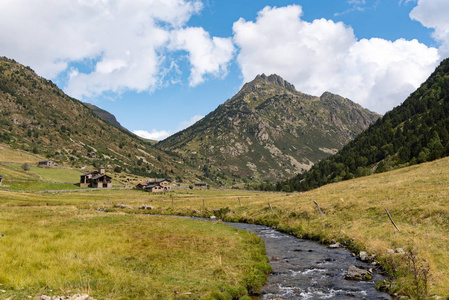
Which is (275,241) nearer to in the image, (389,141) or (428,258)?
(428,258)

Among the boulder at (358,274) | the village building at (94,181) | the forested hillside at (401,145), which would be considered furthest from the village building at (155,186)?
the boulder at (358,274)

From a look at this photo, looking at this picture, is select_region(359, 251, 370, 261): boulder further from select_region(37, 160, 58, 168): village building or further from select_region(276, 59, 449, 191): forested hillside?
select_region(37, 160, 58, 168): village building

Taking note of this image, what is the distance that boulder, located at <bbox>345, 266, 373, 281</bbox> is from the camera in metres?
19.0

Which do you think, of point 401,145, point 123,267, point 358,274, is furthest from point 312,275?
point 401,145

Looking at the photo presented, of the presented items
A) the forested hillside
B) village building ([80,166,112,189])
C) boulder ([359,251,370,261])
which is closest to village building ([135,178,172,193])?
village building ([80,166,112,189])

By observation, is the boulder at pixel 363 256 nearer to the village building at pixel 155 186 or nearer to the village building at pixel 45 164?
the village building at pixel 155 186

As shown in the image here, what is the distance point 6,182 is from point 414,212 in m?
148

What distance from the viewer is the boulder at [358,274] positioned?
62.4 feet

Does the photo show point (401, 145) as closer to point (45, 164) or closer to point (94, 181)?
point (94, 181)

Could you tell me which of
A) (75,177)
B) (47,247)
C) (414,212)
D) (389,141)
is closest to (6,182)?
(75,177)

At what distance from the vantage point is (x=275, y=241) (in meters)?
34.1

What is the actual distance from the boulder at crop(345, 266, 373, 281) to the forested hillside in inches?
3670

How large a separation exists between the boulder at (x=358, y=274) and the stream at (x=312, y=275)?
40cm

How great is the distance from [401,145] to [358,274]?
477 ft
